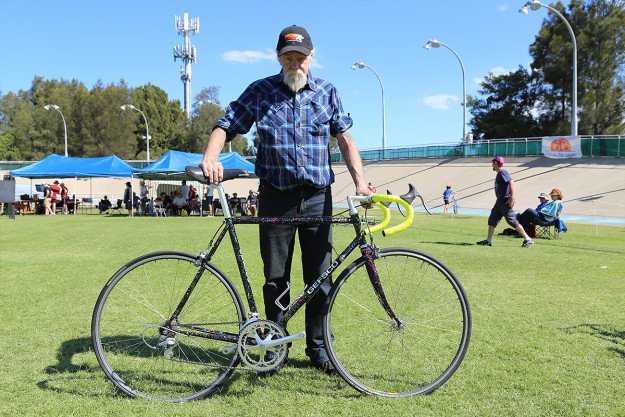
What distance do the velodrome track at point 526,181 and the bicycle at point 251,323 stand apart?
18591mm

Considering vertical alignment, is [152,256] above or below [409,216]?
below

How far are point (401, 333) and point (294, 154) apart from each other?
1355 millimetres

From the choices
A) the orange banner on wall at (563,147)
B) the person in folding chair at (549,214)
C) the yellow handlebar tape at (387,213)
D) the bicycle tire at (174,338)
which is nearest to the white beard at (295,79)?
the yellow handlebar tape at (387,213)

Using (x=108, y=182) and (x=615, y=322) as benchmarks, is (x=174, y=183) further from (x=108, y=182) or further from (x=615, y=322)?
(x=615, y=322)

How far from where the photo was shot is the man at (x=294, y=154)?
324cm

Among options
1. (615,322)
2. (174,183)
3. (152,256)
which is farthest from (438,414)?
(174,183)

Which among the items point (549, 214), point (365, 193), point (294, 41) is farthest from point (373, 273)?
point (549, 214)

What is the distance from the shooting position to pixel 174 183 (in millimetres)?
39438

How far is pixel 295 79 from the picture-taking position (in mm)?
3227

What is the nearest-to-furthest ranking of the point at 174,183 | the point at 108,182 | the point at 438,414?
the point at 438,414, the point at 174,183, the point at 108,182

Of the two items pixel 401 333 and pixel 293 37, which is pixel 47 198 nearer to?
pixel 293 37

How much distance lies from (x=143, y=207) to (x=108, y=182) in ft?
104

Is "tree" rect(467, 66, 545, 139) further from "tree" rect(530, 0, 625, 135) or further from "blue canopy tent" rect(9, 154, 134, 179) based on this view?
"blue canopy tent" rect(9, 154, 134, 179)

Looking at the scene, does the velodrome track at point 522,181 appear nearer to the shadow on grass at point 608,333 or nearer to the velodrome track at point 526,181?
the velodrome track at point 526,181
